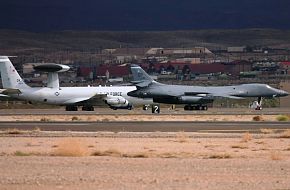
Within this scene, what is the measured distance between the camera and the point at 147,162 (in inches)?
1175

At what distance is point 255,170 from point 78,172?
5.16 meters

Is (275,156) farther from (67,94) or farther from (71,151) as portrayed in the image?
(67,94)

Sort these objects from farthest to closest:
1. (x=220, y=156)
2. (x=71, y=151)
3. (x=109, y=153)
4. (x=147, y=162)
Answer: (x=109, y=153) → (x=71, y=151) → (x=220, y=156) → (x=147, y=162)

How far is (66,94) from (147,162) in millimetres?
71959

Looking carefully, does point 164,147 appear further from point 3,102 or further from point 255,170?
point 3,102

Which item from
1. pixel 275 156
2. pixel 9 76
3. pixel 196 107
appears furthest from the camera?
pixel 9 76

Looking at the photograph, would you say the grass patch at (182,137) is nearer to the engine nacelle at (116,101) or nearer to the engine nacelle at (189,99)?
the engine nacelle at (189,99)

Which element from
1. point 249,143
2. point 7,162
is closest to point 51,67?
point 249,143

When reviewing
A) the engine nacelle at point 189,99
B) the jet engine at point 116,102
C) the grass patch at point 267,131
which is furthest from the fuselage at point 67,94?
the grass patch at point 267,131

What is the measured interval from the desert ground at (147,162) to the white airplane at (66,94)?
54716 millimetres

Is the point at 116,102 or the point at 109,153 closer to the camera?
the point at 109,153

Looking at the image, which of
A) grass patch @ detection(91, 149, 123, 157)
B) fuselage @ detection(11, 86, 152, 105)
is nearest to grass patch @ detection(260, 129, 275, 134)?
grass patch @ detection(91, 149, 123, 157)

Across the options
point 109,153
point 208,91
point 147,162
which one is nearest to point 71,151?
point 109,153

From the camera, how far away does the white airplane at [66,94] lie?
3912 inches
